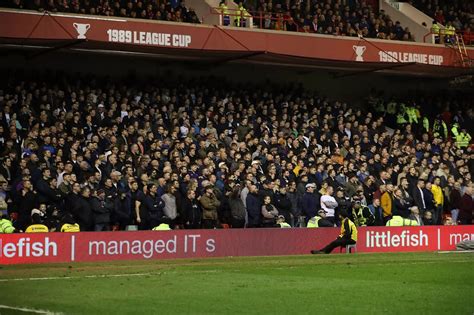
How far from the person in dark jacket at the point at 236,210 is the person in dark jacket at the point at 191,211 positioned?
105 centimetres

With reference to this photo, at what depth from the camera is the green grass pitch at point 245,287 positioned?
14242 mm

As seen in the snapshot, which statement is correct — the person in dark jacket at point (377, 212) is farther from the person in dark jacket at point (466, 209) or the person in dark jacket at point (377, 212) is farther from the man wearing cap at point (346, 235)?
the man wearing cap at point (346, 235)

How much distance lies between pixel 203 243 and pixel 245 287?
9.40 metres

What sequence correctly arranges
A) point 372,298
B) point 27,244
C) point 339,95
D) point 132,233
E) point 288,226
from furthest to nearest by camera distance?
point 339,95
point 288,226
point 132,233
point 27,244
point 372,298

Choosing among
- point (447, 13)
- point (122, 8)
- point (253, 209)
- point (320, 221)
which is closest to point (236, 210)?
point (253, 209)

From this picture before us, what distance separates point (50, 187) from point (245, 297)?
11.5 meters

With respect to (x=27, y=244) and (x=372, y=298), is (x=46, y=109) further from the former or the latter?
(x=372, y=298)

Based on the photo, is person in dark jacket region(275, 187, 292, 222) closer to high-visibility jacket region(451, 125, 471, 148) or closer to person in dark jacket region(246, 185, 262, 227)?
person in dark jacket region(246, 185, 262, 227)

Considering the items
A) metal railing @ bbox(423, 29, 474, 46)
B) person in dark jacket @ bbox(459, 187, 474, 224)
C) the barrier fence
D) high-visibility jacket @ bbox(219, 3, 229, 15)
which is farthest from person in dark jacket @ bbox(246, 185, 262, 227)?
metal railing @ bbox(423, 29, 474, 46)

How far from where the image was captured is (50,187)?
85.0ft

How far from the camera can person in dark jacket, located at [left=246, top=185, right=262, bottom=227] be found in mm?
28906

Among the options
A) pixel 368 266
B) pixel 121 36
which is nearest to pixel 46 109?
pixel 121 36

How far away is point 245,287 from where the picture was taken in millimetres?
17203

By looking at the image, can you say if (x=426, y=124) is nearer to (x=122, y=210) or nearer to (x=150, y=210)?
(x=150, y=210)
